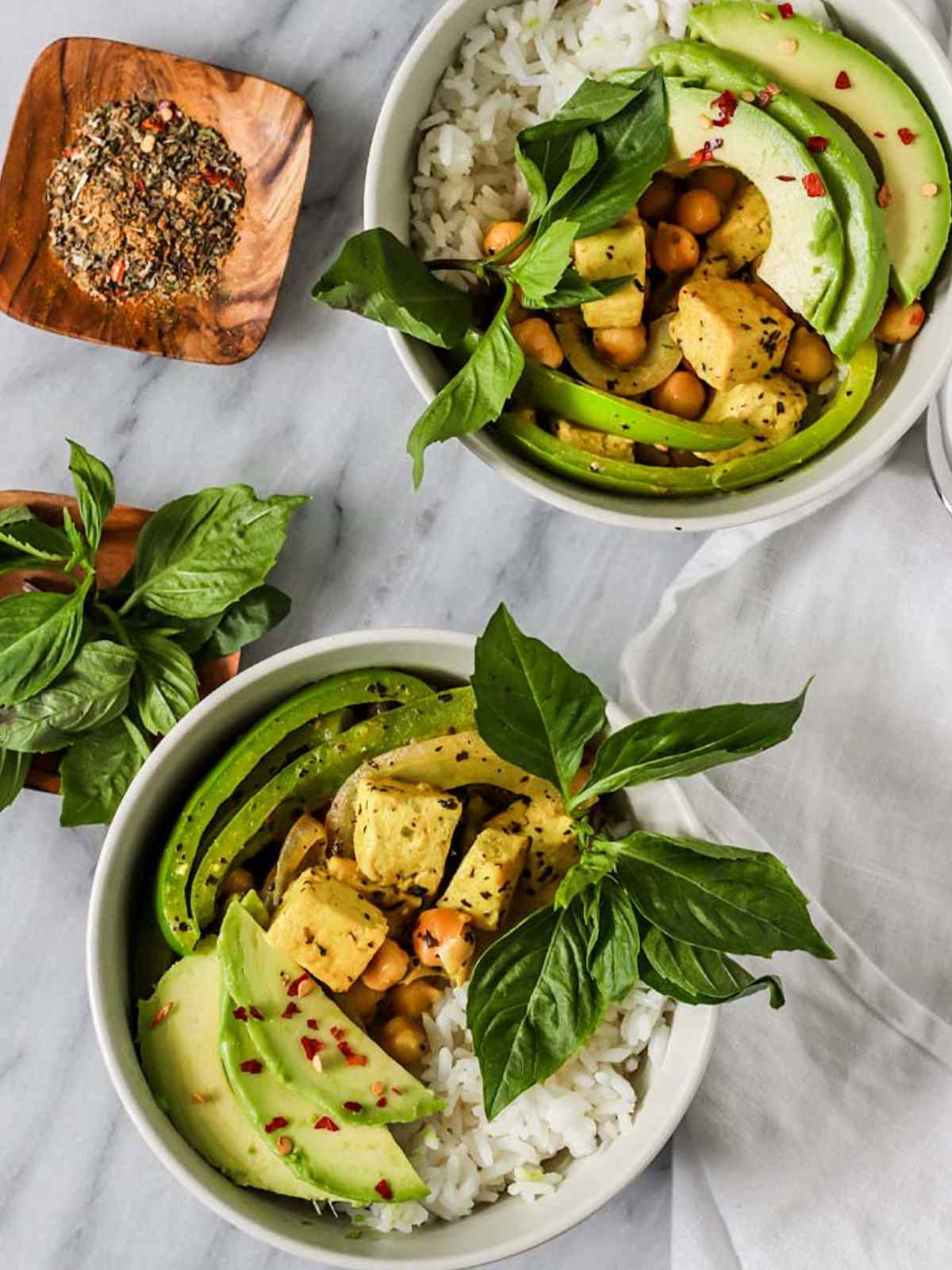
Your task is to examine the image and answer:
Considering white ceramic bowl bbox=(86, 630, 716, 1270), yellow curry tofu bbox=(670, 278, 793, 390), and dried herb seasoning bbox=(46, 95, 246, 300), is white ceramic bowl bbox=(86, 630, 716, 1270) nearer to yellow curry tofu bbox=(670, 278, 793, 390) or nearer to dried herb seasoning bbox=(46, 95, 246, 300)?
yellow curry tofu bbox=(670, 278, 793, 390)

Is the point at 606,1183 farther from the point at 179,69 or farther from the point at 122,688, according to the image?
the point at 179,69

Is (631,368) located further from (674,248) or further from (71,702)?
(71,702)

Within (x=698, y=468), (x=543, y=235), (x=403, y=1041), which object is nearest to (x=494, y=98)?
(x=543, y=235)

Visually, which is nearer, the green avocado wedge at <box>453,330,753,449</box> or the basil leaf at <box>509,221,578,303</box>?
the basil leaf at <box>509,221,578,303</box>

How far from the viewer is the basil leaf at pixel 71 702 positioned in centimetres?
159

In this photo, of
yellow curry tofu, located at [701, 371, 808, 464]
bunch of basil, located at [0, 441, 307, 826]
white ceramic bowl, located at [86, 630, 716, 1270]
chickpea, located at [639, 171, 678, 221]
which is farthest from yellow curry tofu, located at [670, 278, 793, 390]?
bunch of basil, located at [0, 441, 307, 826]

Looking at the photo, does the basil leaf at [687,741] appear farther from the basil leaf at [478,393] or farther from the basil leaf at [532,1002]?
the basil leaf at [478,393]

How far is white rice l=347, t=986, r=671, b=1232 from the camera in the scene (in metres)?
1.46

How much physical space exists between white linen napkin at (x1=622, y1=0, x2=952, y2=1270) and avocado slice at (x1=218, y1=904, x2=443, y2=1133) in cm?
46

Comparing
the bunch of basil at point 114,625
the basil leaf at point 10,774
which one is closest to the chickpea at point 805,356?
the bunch of basil at point 114,625

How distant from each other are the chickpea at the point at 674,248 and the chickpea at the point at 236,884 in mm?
813

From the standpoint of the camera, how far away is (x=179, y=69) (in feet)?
5.82

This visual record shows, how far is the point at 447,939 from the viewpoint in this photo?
4.68 feet

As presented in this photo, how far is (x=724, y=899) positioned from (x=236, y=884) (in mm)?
517
